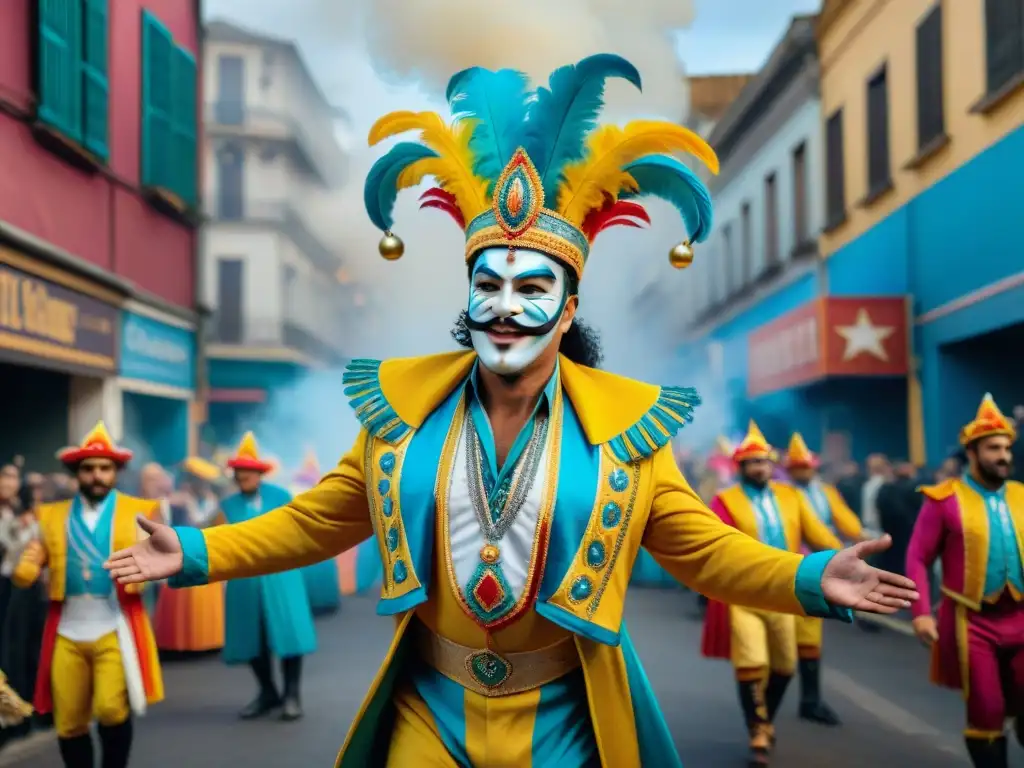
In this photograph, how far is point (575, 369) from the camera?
3.97m

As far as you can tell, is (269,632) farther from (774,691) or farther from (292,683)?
(774,691)

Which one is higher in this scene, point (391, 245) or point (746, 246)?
point (746, 246)

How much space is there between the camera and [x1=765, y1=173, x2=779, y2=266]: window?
25.9 m

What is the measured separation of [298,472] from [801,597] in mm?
14751

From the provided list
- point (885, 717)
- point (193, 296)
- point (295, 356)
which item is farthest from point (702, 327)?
point (885, 717)

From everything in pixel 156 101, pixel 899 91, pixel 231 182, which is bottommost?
pixel 156 101

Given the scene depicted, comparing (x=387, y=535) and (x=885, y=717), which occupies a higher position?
(x=387, y=535)

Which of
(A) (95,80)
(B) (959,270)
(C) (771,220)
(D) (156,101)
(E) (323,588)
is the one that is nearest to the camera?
(E) (323,588)

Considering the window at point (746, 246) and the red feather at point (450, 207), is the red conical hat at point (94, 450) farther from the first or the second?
the window at point (746, 246)

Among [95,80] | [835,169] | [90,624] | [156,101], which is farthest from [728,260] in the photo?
[90,624]

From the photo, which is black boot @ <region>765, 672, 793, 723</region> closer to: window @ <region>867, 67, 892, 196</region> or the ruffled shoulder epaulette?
the ruffled shoulder epaulette

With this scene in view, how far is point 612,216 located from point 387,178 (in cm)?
68

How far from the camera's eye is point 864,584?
131 inches

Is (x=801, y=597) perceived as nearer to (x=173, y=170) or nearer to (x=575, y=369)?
(x=575, y=369)
